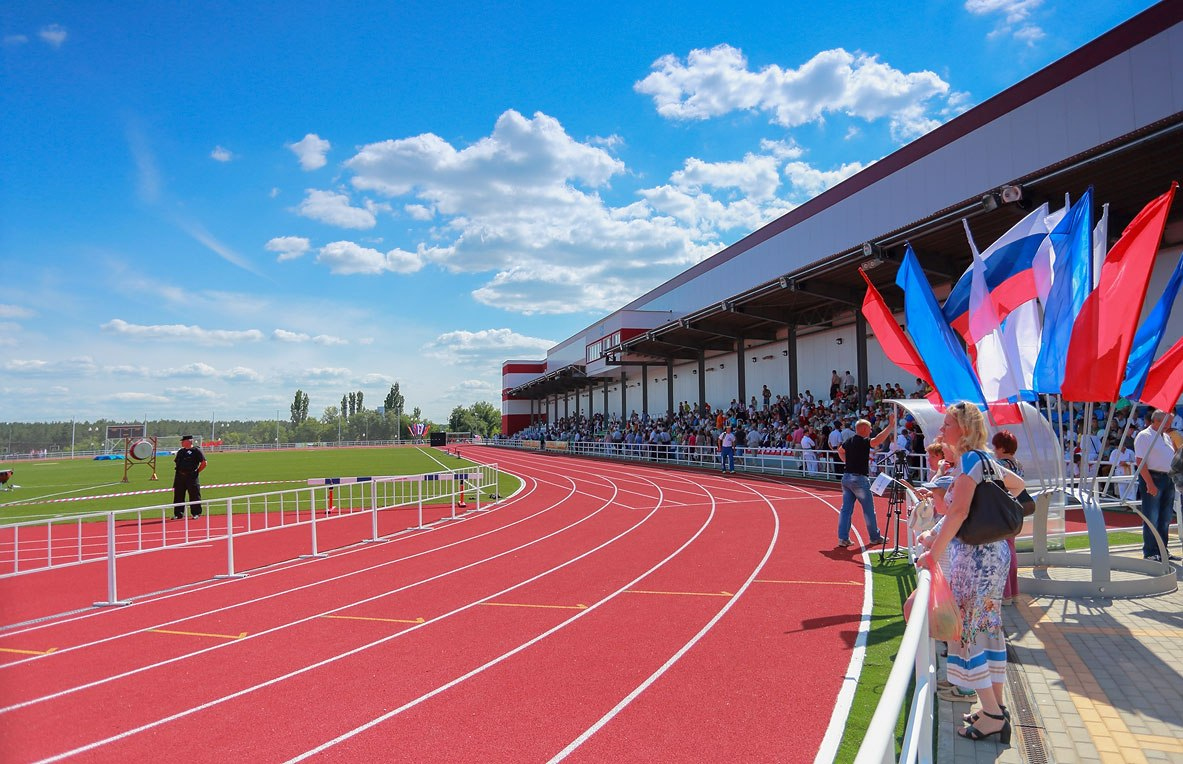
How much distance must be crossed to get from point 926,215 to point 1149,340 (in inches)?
566

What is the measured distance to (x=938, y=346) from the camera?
8.36 m

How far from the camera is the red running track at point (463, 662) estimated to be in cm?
443

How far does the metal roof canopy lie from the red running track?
9210mm

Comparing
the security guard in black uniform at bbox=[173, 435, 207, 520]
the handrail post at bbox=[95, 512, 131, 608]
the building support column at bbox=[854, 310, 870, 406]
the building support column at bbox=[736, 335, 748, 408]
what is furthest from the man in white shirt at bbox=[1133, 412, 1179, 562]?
the building support column at bbox=[736, 335, 748, 408]

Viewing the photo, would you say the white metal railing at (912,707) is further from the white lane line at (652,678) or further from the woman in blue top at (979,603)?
the white lane line at (652,678)

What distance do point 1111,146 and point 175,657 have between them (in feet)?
53.0

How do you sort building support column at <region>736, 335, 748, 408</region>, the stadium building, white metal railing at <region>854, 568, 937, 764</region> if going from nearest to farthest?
white metal railing at <region>854, 568, 937, 764</region> < the stadium building < building support column at <region>736, 335, 748, 408</region>

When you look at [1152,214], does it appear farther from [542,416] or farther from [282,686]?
[542,416]

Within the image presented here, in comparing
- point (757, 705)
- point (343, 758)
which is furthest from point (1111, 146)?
point (343, 758)

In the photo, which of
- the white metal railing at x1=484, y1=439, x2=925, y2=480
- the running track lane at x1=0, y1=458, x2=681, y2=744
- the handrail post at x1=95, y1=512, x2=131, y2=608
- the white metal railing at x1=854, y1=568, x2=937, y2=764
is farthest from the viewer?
the white metal railing at x1=484, y1=439, x2=925, y2=480

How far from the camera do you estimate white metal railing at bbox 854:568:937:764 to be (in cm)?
165

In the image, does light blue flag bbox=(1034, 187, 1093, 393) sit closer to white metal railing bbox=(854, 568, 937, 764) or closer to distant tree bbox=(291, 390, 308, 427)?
white metal railing bbox=(854, 568, 937, 764)

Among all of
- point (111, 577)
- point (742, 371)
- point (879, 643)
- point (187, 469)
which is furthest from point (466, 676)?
point (742, 371)

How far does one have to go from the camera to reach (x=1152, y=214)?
7125 mm
